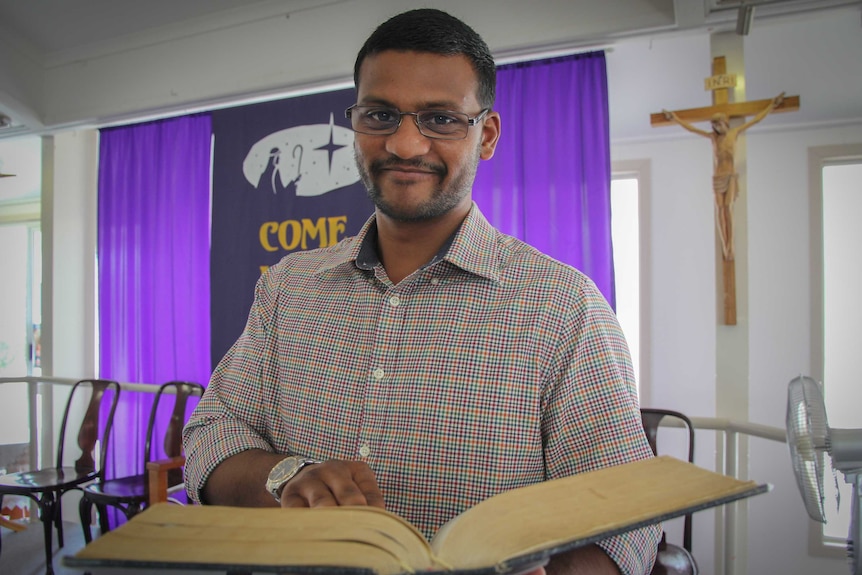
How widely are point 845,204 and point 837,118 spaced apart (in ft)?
1.90

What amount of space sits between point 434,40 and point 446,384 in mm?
563

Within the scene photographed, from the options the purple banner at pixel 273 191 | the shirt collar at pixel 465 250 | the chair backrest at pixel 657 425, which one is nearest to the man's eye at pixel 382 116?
the shirt collar at pixel 465 250

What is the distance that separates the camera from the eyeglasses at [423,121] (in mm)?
948

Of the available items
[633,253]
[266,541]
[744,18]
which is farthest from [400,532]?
[633,253]

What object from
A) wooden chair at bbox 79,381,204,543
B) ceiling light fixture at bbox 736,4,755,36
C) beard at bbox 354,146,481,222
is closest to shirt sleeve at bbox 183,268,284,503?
beard at bbox 354,146,481,222

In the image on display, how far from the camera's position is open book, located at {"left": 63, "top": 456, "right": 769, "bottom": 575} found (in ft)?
1.45

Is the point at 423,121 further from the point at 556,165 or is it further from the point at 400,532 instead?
the point at 556,165

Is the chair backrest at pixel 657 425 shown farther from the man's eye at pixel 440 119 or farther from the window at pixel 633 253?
the window at pixel 633 253

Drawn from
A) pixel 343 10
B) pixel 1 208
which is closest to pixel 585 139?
pixel 343 10

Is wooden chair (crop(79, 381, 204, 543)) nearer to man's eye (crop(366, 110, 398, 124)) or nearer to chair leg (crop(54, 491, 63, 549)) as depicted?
chair leg (crop(54, 491, 63, 549))

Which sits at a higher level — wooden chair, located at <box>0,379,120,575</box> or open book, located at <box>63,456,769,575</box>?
open book, located at <box>63,456,769,575</box>

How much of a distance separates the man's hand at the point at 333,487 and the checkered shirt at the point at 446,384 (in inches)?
6.5

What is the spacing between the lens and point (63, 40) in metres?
3.81

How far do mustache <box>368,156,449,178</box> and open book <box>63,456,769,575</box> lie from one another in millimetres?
567
